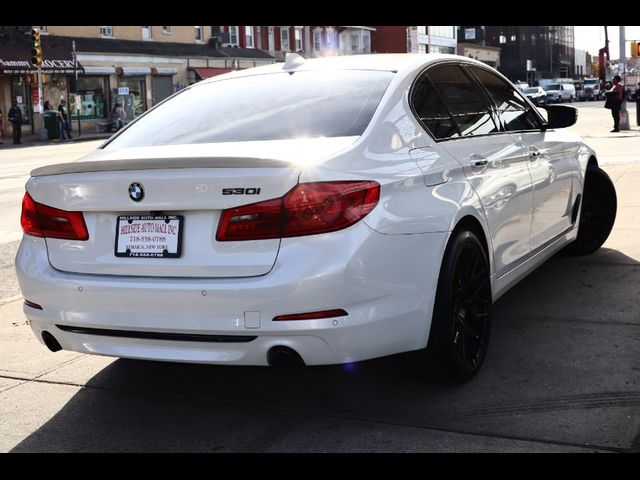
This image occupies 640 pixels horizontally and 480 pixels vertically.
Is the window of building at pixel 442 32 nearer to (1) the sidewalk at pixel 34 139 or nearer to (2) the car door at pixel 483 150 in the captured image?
(1) the sidewalk at pixel 34 139

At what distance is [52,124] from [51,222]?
108ft

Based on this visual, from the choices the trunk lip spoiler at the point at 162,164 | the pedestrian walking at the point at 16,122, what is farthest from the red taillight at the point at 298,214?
the pedestrian walking at the point at 16,122

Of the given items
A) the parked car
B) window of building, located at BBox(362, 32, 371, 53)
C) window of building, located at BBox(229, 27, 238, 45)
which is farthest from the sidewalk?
window of building, located at BBox(362, 32, 371, 53)

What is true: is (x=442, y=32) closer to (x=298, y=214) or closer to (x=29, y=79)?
(x=29, y=79)

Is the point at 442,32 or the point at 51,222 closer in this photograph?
the point at 51,222

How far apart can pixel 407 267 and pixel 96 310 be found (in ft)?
4.46

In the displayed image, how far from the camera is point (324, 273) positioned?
3.54 meters

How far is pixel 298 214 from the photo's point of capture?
357 centimetres

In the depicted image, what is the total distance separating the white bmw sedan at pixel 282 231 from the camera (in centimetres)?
359

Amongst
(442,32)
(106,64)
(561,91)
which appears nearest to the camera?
(106,64)

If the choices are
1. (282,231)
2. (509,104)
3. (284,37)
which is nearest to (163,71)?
(284,37)
